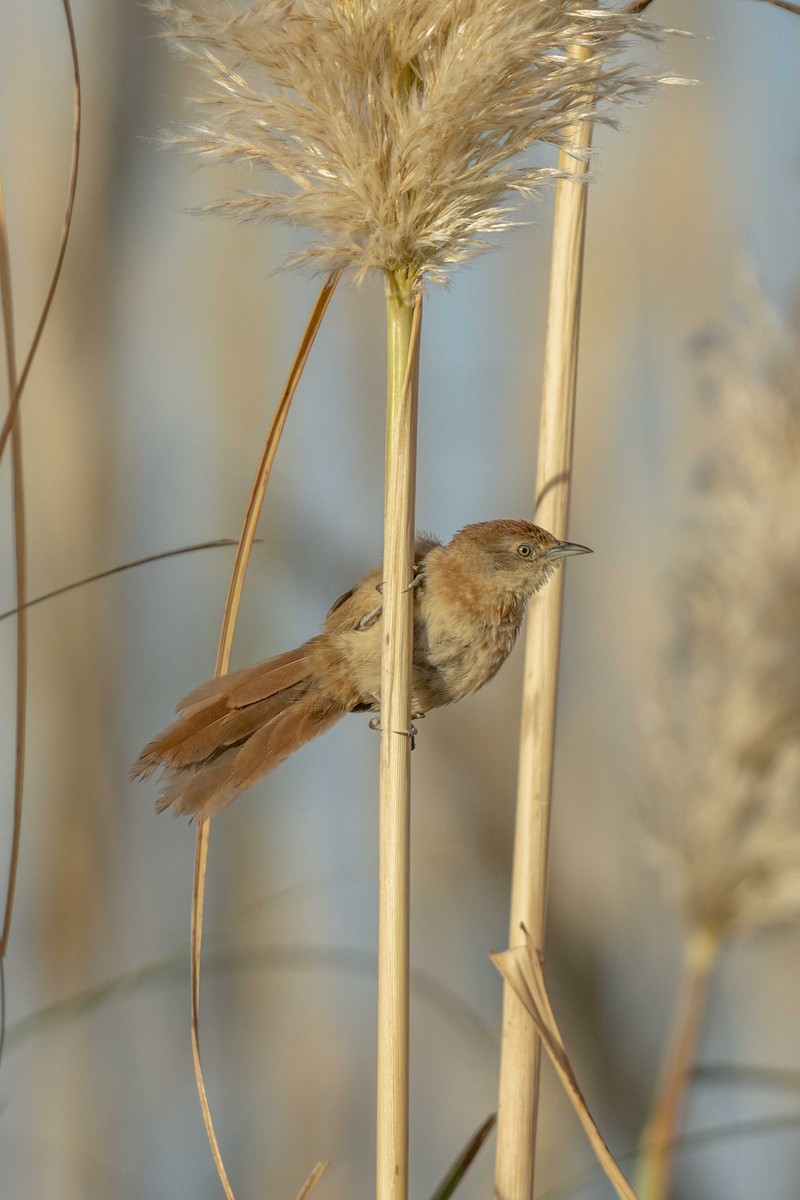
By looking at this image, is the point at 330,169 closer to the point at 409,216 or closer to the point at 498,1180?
the point at 409,216

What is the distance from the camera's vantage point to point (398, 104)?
871 millimetres

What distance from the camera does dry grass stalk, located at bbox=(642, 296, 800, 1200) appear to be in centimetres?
117

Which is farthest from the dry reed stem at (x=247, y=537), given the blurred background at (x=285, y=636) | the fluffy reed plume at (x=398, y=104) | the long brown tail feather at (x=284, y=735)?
the blurred background at (x=285, y=636)

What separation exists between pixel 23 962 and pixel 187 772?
137cm

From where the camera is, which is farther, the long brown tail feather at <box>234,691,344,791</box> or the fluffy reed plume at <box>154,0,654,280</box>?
the long brown tail feather at <box>234,691,344,791</box>

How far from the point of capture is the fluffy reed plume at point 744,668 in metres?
1.18

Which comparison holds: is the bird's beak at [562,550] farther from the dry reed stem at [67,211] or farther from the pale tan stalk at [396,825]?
the dry reed stem at [67,211]

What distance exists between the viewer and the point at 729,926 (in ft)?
3.86

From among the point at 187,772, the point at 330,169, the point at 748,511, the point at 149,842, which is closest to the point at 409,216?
the point at 330,169

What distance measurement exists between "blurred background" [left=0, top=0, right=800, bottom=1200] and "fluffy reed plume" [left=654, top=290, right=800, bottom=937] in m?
1.00

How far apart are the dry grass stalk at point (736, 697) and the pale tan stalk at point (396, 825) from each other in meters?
0.40

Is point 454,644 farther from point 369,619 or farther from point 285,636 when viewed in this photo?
point 285,636

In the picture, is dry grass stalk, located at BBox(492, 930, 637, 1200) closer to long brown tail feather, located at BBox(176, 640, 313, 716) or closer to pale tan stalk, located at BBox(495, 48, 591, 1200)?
pale tan stalk, located at BBox(495, 48, 591, 1200)

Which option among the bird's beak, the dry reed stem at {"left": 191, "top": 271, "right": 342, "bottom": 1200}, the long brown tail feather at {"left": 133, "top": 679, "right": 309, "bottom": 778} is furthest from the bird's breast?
the dry reed stem at {"left": 191, "top": 271, "right": 342, "bottom": 1200}
